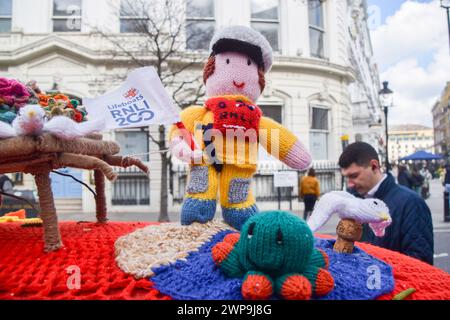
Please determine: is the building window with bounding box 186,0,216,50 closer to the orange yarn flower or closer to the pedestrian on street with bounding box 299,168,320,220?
the pedestrian on street with bounding box 299,168,320,220

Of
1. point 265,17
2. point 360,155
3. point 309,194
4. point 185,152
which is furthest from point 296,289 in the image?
point 265,17

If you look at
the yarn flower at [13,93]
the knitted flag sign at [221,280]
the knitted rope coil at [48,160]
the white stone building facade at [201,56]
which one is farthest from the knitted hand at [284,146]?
the white stone building facade at [201,56]

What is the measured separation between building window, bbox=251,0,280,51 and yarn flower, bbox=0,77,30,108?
33.8 feet

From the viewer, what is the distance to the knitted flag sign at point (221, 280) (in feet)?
3.34

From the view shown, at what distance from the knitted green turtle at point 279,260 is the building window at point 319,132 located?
10868 millimetres

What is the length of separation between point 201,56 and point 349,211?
29.7ft

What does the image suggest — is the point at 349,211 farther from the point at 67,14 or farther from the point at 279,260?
the point at 67,14

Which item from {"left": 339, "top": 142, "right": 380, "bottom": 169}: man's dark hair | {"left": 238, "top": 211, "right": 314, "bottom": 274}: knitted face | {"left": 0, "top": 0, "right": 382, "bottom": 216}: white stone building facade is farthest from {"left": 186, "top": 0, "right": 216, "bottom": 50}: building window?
{"left": 238, "top": 211, "right": 314, "bottom": 274}: knitted face

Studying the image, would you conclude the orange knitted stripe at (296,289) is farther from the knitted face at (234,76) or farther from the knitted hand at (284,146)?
the knitted face at (234,76)

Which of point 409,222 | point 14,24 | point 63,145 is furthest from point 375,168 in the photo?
point 14,24

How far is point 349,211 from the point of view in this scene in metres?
1.28

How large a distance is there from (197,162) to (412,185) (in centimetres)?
1226

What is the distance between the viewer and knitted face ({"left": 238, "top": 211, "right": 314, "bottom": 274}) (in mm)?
977

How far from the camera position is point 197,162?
1574 mm
